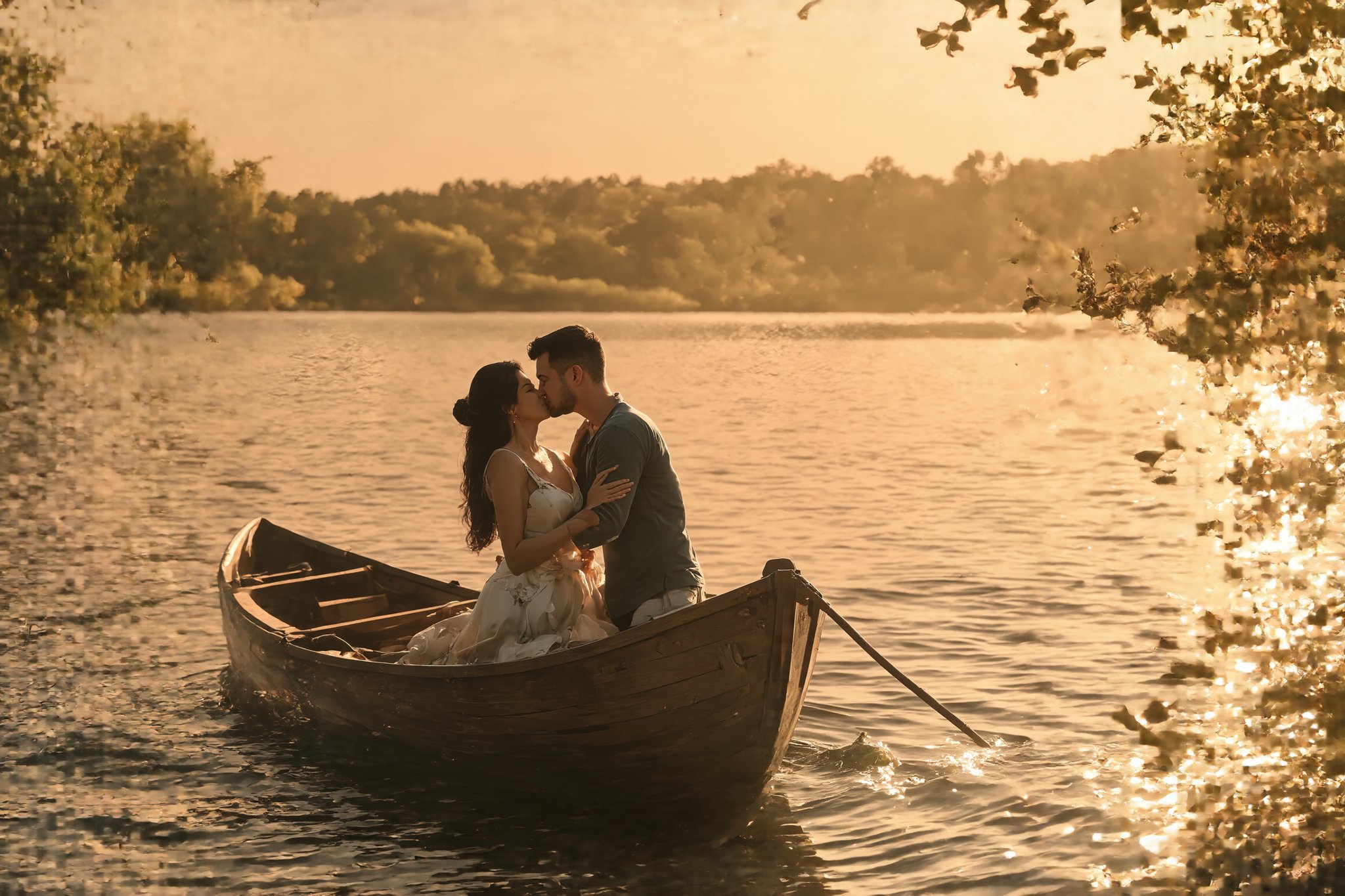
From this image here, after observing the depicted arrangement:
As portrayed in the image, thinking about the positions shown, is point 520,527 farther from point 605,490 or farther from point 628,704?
point 628,704

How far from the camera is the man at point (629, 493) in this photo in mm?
7539

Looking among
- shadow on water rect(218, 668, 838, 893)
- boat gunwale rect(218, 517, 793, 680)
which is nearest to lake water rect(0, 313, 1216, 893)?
shadow on water rect(218, 668, 838, 893)

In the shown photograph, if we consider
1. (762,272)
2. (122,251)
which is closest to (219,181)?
(122,251)

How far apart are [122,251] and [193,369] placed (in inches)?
827

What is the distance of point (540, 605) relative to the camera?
27.2ft

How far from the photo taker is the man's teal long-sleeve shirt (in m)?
7.53

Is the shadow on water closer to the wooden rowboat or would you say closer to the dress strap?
the wooden rowboat

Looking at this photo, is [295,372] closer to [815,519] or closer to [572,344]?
[815,519]

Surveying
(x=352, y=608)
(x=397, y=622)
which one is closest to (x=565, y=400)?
(x=397, y=622)

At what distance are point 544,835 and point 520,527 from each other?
189 cm

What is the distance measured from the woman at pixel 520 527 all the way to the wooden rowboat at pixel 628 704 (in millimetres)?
304

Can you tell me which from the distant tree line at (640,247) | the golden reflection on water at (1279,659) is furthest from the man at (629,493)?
the distant tree line at (640,247)

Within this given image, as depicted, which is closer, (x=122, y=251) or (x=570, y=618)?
(x=570, y=618)

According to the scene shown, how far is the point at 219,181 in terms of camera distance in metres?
55.8
